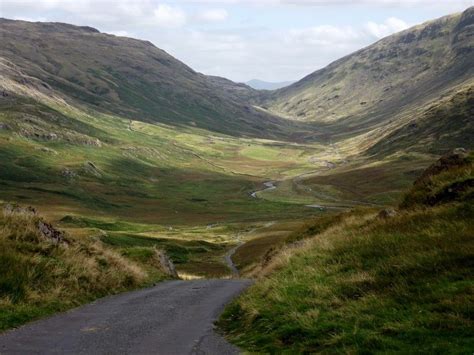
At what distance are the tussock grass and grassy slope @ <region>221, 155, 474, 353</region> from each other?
6.76 metres

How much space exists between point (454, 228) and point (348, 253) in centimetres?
420

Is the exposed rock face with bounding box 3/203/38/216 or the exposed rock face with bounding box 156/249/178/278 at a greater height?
the exposed rock face with bounding box 3/203/38/216

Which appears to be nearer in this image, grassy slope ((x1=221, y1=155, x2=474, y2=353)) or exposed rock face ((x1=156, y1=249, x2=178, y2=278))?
grassy slope ((x1=221, y1=155, x2=474, y2=353))

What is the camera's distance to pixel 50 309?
1977 centimetres

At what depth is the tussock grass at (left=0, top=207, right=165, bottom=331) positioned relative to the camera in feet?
62.2

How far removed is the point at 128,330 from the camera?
56.5 ft

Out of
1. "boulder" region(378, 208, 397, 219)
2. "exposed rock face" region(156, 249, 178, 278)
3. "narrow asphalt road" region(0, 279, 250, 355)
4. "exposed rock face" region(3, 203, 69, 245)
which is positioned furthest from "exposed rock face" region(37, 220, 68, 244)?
"exposed rock face" region(156, 249, 178, 278)

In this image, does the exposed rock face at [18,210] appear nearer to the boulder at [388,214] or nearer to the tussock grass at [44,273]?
the tussock grass at [44,273]

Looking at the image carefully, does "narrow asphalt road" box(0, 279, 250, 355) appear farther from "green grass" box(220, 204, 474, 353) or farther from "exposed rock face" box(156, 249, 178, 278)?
"exposed rock face" box(156, 249, 178, 278)

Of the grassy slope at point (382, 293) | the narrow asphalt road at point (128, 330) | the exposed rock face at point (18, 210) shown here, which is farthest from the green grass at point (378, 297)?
the exposed rock face at point (18, 210)

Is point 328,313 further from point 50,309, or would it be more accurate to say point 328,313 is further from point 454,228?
point 50,309

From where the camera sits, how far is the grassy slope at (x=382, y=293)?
514 inches

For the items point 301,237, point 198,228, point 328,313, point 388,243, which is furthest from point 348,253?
point 198,228

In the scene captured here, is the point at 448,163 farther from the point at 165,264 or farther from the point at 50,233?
the point at 165,264
